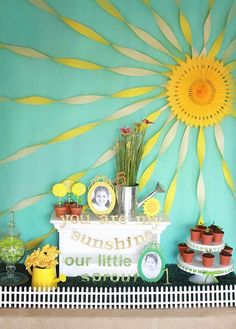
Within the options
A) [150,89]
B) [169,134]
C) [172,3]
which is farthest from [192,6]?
[169,134]

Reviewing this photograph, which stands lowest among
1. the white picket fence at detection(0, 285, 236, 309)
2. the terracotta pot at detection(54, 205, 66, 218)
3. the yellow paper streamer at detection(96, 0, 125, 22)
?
the white picket fence at detection(0, 285, 236, 309)

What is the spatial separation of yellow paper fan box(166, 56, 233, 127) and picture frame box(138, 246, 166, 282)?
0.61m

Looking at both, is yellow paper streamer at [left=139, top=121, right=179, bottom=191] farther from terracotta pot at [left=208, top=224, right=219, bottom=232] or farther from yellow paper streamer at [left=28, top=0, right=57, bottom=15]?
yellow paper streamer at [left=28, top=0, right=57, bottom=15]

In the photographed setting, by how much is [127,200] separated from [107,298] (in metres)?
0.40

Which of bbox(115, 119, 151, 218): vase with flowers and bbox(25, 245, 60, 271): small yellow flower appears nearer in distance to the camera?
bbox(25, 245, 60, 271): small yellow flower

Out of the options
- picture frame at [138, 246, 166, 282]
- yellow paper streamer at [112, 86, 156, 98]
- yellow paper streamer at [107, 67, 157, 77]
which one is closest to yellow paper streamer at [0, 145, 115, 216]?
yellow paper streamer at [112, 86, 156, 98]

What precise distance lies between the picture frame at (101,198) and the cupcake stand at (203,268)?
0.37 m

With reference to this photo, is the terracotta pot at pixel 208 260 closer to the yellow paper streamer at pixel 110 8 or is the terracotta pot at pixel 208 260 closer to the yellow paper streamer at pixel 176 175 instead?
the yellow paper streamer at pixel 176 175

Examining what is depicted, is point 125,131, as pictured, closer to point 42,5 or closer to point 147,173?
point 147,173

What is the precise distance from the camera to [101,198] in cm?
181

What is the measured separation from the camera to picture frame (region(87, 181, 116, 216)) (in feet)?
5.93

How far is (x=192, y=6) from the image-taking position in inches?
76.5

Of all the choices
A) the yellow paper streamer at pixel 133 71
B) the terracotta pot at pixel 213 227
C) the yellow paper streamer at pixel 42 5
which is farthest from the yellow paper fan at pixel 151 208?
the yellow paper streamer at pixel 42 5

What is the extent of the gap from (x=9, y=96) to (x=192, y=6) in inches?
35.5
